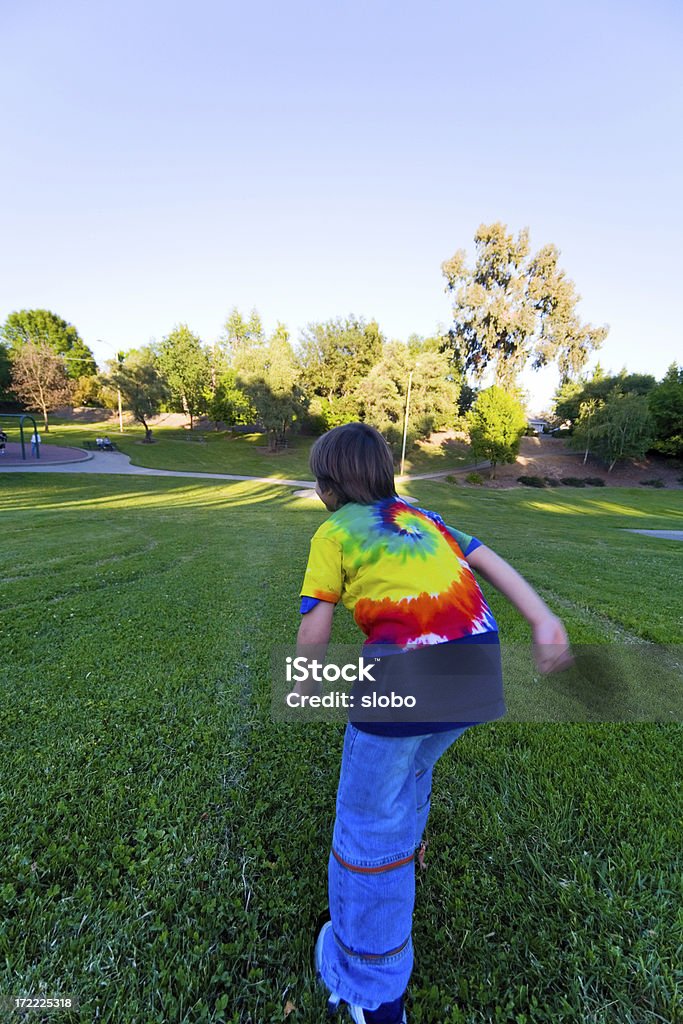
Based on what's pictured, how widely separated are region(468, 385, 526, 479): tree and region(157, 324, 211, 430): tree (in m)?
27.6

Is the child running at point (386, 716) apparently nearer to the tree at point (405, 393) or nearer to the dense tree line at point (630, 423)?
the tree at point (405, 393)

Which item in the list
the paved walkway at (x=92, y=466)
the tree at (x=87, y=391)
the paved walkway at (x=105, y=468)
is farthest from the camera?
the tree at (x=87, y=391)

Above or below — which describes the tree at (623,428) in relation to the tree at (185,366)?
below

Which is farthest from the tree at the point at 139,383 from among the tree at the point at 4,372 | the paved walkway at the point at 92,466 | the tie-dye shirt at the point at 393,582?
the tie-dye shirt at the point at 393,582

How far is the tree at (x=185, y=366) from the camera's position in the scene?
40281 millimetres

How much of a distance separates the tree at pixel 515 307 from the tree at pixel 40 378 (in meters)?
36.1

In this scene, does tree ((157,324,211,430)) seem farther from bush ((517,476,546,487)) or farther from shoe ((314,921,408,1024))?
shoe ((314,921,408,1024))

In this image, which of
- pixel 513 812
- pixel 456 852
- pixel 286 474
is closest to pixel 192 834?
pixel 456 852

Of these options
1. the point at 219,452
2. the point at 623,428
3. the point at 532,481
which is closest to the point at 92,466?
the point at 219,452

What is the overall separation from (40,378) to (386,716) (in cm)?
4493

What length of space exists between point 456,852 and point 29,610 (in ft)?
13.6

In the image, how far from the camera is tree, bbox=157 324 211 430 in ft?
132

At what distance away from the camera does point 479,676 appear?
1.22 metres

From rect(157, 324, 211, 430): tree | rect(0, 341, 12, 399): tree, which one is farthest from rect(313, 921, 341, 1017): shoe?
rect(0, 341, 12, 399): tree
